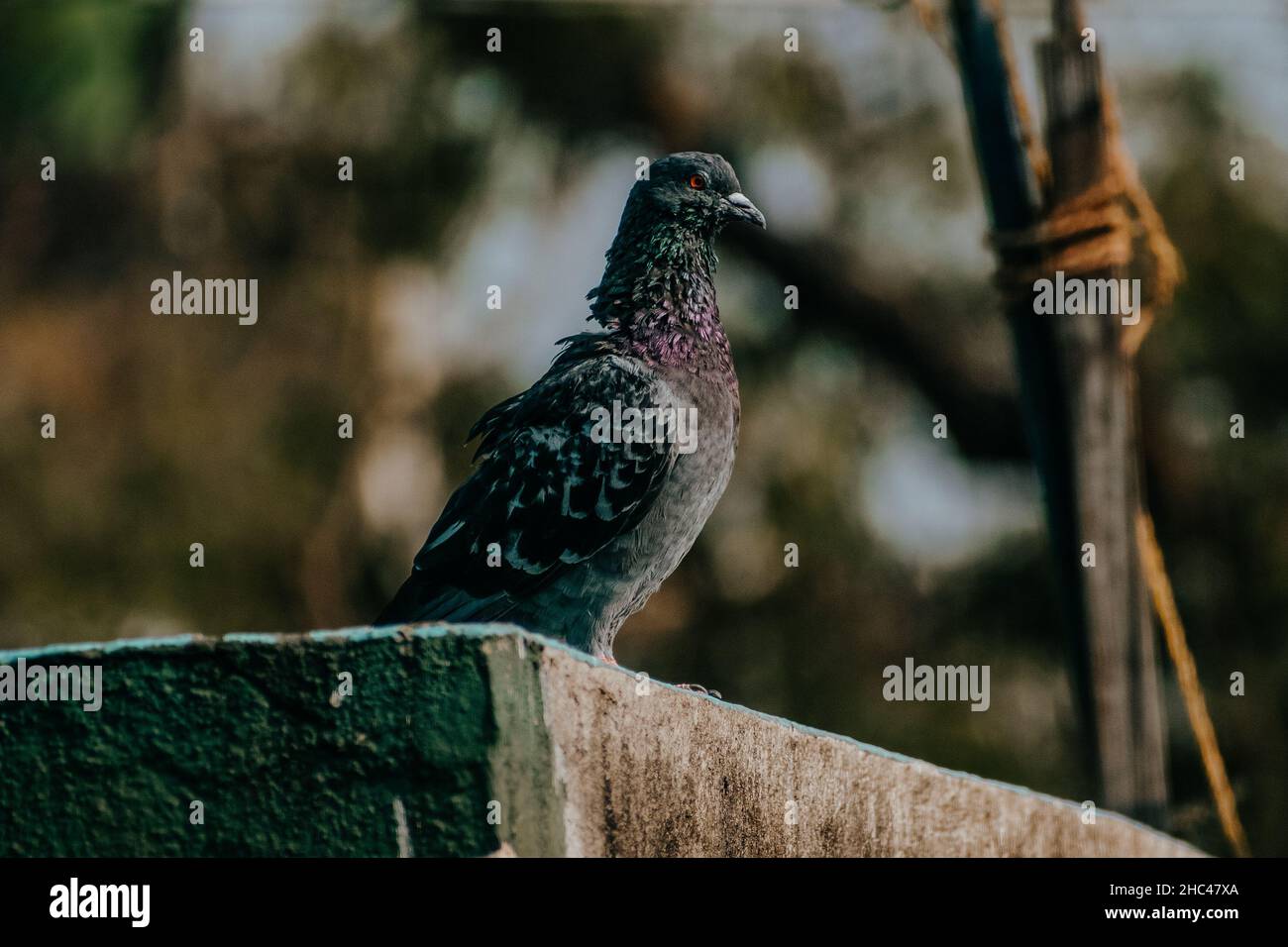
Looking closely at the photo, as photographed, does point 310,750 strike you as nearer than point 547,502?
Yes

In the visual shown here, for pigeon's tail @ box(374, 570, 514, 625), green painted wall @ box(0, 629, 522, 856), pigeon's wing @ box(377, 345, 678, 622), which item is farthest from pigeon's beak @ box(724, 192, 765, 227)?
green painted wall @ box(0, 629, 522, 856)

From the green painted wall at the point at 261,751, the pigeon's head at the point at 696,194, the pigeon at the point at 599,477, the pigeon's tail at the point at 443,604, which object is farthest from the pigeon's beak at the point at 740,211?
the green painted wall at the point at 261,751

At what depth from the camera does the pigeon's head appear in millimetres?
4824

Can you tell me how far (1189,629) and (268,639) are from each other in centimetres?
941

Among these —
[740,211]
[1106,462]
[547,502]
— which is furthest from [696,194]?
[1106,462]

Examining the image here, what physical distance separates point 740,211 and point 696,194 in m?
0.15

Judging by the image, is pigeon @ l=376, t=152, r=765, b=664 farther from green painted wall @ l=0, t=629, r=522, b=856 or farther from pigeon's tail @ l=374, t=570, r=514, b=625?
green painted wall @ l=0, t=629, r=522, b=856

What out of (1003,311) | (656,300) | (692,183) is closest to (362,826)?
(656,300)

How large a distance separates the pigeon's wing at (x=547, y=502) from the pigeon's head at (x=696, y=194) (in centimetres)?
59

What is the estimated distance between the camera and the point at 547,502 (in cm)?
442

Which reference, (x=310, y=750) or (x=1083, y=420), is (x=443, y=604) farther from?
(x=1083, y=420)

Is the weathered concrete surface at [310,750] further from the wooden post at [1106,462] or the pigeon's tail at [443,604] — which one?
the wooden post at [1106,462]

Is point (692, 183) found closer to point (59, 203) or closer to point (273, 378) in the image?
point (273, 378)

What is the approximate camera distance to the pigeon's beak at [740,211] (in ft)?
16.0
